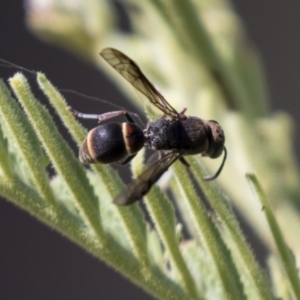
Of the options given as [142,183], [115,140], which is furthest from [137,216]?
[115,140]

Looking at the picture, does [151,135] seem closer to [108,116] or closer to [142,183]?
[108,116]

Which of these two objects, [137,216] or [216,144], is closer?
[137,216]

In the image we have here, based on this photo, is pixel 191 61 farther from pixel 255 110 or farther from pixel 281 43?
pixel 281 43

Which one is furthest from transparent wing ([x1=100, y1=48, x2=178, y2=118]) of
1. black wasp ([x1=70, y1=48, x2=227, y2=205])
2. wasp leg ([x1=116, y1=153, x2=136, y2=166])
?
wasp leg ([x1=116, y1=153, x2=136, y2=166])

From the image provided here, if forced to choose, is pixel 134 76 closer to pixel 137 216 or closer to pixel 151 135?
pixel 151 135

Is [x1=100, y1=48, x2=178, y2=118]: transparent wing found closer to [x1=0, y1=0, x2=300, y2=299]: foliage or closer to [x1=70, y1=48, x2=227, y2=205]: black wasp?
[x1=70, y1=48, x2=227, y2=205]: black wasp

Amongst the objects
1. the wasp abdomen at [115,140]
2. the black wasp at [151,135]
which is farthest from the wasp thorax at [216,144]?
the wasp abdomen at [115,140]

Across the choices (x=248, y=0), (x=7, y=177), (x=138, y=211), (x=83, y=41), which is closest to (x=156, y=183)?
(x=138, y=211)

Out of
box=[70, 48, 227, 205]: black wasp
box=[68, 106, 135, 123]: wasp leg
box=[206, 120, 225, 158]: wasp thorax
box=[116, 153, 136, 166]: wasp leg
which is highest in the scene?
box=[206, 120, 225, 158]: wasp thorax
